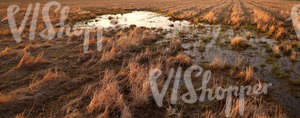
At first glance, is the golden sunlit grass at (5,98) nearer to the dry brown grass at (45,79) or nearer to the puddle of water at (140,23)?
the dry brown grass at (45,79)

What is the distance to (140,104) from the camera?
13.7ft

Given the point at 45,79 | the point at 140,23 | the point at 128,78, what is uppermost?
the point at 140,23

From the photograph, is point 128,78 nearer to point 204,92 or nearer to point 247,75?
point 204,92

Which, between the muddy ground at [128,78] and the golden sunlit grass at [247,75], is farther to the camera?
the golden sunlit grass at [247,75]

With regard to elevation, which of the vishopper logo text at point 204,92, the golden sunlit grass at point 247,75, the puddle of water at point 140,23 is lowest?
the vishopper logo text at point 204,92

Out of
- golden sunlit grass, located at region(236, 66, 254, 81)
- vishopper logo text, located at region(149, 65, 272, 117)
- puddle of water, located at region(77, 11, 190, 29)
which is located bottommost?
vishopper logo text, located at region(149, 65, 272, 117)

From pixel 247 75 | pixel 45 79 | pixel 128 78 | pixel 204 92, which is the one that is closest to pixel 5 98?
pixel 45 79

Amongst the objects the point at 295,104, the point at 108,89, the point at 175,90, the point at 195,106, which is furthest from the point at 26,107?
the point at 295,104

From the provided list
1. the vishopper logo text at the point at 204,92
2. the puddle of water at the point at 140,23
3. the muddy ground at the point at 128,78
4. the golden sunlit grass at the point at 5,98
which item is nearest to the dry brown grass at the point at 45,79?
the muddy ground at the point at 128,78

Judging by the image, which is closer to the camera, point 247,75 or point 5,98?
point 5,98

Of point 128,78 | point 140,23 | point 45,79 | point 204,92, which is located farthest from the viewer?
point 140,23

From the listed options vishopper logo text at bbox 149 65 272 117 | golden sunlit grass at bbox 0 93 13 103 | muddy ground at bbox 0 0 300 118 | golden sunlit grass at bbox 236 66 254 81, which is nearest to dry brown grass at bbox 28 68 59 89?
muddy ground at bbox 0 0 300 118

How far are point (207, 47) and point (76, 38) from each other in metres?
8.57

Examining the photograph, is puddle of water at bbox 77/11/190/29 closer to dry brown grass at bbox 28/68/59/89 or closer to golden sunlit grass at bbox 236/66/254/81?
golden sunlit grass at bbox 236/66/254/81
